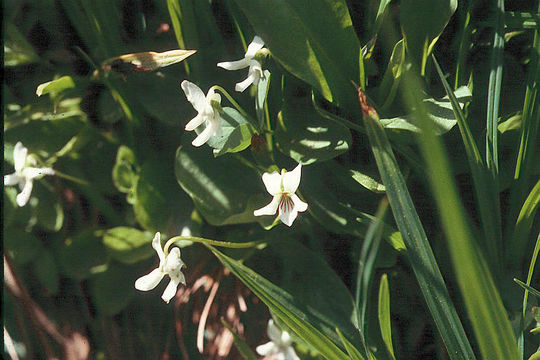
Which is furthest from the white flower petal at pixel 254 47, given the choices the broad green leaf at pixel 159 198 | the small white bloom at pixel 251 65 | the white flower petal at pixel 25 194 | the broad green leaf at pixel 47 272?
the broad green leaf at pixel 47 272

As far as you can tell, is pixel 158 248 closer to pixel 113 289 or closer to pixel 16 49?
pixel 113 289

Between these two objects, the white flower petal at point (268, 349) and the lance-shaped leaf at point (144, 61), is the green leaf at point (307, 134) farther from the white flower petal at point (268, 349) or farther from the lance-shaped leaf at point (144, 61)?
the white flower petal at point (268, 349)

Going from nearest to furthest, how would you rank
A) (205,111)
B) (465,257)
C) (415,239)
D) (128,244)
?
(465,257) < (415,239) < (205,111) < (128,244)

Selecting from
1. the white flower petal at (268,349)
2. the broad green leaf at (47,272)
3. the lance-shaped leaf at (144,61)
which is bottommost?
the white flower petal at (268,349)

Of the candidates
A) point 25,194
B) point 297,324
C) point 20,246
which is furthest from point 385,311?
point 20,246

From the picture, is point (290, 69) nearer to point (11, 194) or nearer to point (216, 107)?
point (216, 107)

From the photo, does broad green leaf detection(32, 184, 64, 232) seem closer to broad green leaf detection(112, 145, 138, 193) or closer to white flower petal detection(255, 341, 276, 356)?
broad green leaf detection(112, 145, 138, 193)

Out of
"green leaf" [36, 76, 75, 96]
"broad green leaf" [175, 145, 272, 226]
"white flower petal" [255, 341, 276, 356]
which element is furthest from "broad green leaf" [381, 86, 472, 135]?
"green leaf" [36, 76, 75, 96]
